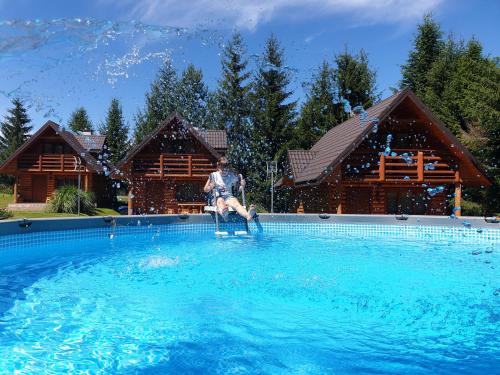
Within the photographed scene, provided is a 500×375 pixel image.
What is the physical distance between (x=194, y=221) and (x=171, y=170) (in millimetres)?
9419

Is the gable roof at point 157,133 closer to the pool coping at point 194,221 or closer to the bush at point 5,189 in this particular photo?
the pool coping at point 194,221

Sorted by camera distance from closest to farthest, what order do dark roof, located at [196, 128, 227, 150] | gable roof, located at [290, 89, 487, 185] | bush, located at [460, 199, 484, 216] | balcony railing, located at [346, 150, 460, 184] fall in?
1. gable roof, located at [290, 89, 487, 185]
2. balcony railing, located at [346, 150, 460, 184]
3. bush, located at [460, 199, 484, 216]
4. dark roof, located at [196, 128, 227, 150]

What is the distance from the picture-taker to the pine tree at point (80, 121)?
55.4 metres

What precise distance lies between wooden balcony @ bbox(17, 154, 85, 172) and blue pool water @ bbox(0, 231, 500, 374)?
831 inches

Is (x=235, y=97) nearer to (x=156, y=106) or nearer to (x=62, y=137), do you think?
(x=156, y=106)

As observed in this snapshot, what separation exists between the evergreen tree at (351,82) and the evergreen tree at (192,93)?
41.2 ft

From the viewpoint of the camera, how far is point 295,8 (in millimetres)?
9016

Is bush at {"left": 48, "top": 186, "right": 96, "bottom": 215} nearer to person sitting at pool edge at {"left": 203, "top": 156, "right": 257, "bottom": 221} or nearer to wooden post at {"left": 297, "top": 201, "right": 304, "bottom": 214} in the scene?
wooden post at {"left": 297, "top": 201, "right": 304, "bottom": 214}

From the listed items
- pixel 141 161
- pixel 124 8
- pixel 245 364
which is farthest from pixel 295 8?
pixel 141 161

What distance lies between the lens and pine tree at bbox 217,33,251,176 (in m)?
33.4

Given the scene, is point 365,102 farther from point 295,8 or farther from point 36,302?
point 36,302

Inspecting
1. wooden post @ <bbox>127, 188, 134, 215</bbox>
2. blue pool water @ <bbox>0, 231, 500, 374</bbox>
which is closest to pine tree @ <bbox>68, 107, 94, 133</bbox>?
wooden post @ <bbox>127, 188, 134, 215</bbox>

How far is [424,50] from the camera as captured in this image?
116ft

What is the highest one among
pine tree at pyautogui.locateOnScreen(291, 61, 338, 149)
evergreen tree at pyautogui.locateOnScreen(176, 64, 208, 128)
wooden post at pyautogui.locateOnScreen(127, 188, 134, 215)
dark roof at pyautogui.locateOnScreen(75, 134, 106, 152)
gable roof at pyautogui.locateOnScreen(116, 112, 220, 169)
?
evergreen tree at pyautogui.locateOnScreen(176, 64, 208, 128)
